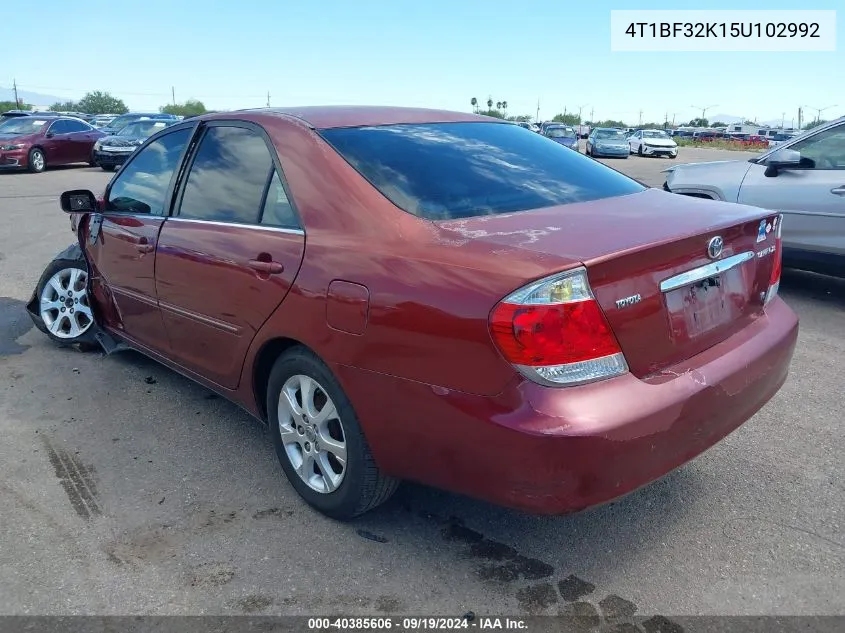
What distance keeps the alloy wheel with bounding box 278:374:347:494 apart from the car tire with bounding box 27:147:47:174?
19407 mm

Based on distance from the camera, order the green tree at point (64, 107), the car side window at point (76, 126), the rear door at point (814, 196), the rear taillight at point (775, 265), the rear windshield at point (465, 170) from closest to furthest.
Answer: the rear windshield at point (465, 170) → the rear taillight at point (775, 265) → the rear door at point (814, 196) → the car side window at point (76, 126) → the green tree at point (64, 107)

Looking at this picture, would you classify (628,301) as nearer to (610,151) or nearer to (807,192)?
(807,192)

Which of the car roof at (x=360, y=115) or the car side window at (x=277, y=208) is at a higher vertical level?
the car roof at (x=360, y=115)

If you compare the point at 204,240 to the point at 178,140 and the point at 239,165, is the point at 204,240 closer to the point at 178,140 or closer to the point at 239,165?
the point at 239,165

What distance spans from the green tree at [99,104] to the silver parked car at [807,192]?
94414 millimetres

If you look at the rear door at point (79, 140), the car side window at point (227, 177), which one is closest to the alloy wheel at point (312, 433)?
the car side window at point (227, 177)

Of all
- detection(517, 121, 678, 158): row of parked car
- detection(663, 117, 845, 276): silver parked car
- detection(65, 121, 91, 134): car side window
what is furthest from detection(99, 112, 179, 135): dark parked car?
detection(663, 117, 845, 276): silver parked car

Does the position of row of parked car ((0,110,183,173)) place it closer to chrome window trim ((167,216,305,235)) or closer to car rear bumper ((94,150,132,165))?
car rear bumper ((94,150,132,165))

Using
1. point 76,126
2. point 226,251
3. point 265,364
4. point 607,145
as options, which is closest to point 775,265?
point 265,364

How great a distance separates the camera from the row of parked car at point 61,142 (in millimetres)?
18969

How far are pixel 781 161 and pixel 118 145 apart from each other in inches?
695

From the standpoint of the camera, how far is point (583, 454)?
2184 mm

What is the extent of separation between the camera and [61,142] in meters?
20.0

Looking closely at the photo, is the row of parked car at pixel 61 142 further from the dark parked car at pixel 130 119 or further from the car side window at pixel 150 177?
the car side window at pixel 150 177
